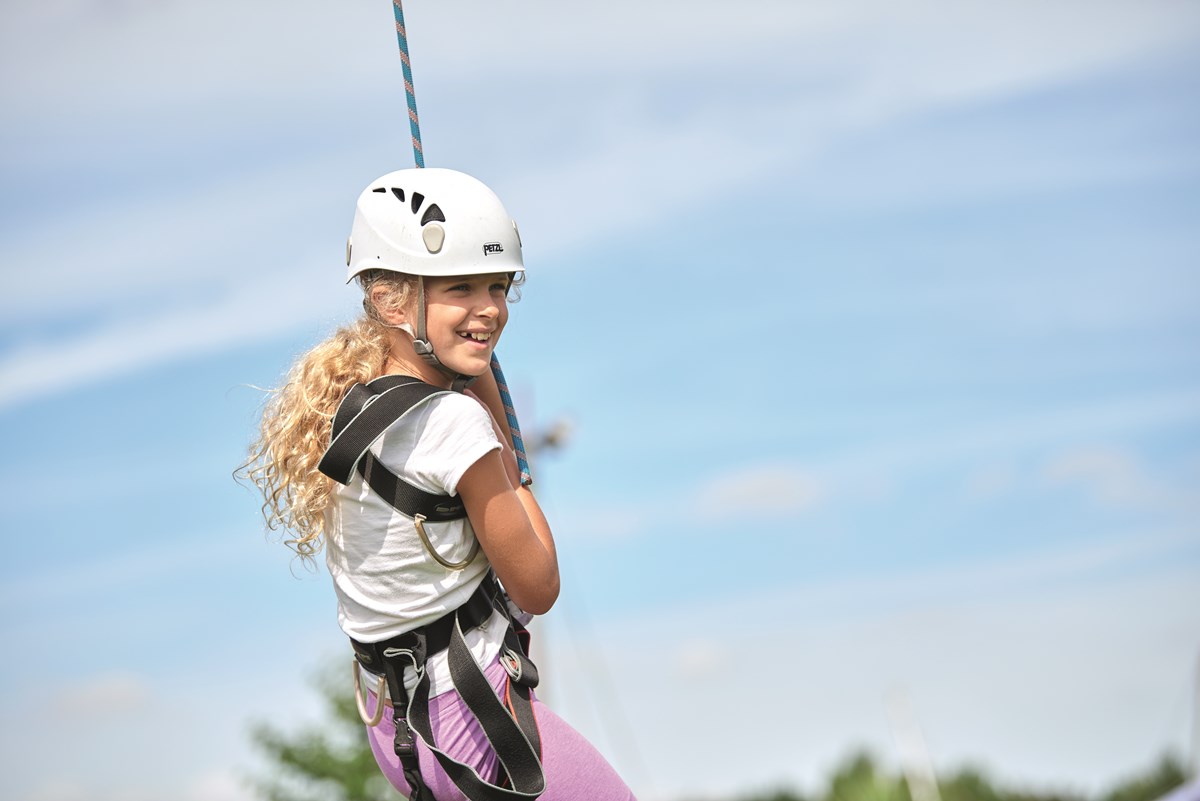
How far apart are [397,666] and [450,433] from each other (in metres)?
0.75

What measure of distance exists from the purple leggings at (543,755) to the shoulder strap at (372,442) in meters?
0.54

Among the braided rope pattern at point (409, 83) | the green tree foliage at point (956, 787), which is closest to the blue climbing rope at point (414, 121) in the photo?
the braided rope pattern at point (409, 83)

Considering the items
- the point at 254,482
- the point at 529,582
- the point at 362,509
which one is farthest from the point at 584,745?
the point at 254,482

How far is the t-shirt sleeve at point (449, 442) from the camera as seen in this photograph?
4.08m

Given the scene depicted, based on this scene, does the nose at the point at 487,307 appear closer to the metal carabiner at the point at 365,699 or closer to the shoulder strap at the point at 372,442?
the shoulder strap at the point at 372,442

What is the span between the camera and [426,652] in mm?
4289

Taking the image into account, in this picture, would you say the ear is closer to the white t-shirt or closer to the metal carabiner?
the white t-shirt

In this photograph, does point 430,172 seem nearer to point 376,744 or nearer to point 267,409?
point 267,409

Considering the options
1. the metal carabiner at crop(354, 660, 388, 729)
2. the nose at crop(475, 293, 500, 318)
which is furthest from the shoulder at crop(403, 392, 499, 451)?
the metal carabiner at crop(354, 660, 388, 729)

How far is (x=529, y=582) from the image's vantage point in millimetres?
4207

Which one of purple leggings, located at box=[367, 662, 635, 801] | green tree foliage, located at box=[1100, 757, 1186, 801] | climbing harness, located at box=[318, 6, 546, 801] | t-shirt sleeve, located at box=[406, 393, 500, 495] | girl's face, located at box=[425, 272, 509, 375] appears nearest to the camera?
t-shirt sleeve, located at box=[406, 393, 500, 495]

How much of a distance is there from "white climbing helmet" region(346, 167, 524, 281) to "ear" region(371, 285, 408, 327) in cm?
8

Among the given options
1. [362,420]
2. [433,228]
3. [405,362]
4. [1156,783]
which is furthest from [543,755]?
[1156,783]

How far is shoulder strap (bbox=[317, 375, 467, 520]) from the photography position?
414 cm
